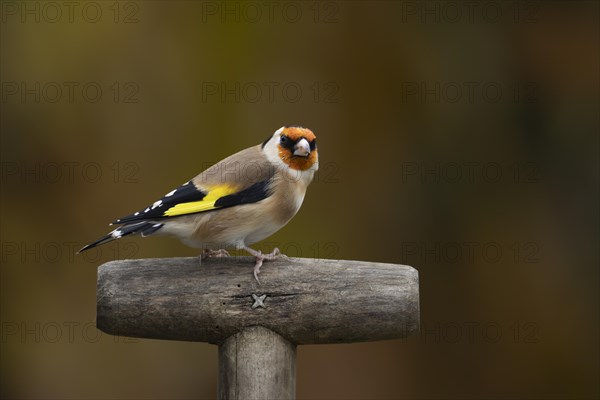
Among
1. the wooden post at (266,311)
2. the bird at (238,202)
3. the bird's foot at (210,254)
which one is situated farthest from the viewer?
the bird's foot at (210,254)

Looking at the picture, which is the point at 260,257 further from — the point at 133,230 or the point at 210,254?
the point at 133,230

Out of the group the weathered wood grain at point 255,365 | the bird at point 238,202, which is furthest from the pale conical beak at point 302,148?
the weathered wood grain at point 255,365

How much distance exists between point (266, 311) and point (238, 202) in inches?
19.3

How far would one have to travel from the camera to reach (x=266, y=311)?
3408mm

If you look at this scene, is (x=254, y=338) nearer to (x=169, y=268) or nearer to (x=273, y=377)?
(x=273, y=377)

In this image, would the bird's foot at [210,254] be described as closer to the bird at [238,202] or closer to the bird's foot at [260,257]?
the bird at [238,202]

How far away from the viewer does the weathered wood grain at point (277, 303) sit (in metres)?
3.41

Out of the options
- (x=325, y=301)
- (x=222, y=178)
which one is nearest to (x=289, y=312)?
(x=325, y=301)

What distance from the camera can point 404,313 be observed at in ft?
11.2

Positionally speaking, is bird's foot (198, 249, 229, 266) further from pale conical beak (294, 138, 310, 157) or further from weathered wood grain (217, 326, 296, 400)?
pale conical beak (294, 138, 310, 157)

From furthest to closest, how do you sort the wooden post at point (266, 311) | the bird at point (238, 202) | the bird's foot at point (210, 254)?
the bird's foot at point (210, 254)
the bird at point (238, 202)
the wooden post at point (266, 311)

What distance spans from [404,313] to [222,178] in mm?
951

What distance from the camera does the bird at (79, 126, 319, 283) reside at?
3551 millimetres

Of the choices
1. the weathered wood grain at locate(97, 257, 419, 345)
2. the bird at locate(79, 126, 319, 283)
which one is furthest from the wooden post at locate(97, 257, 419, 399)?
the bird at locate(79, 126, 319, 283)
